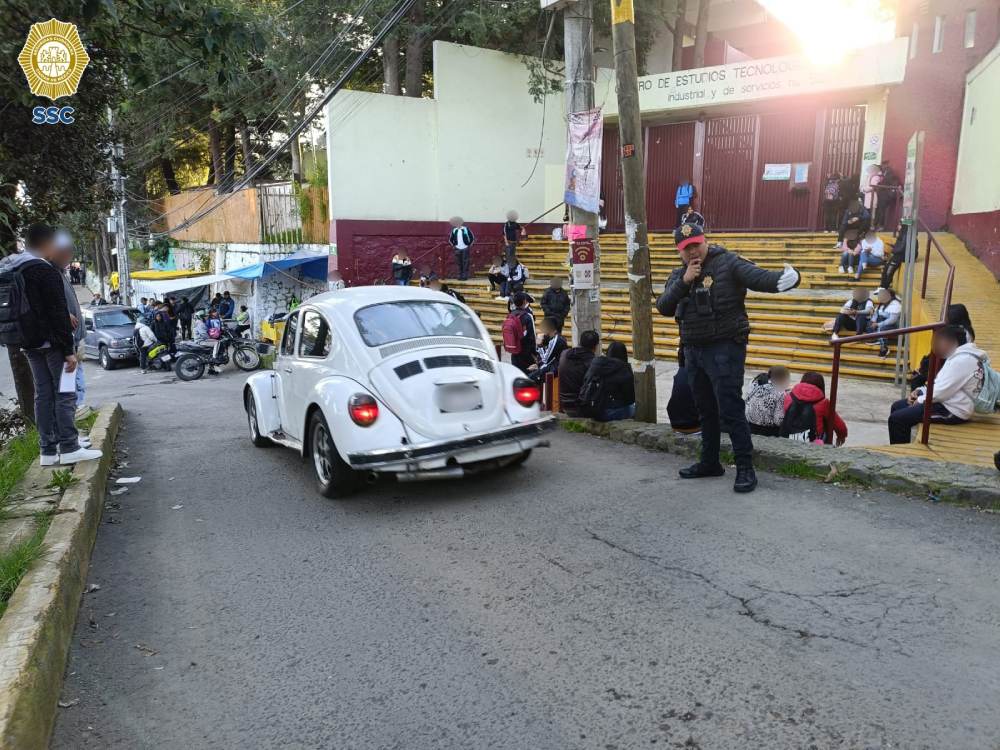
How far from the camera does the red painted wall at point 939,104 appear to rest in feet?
59.9

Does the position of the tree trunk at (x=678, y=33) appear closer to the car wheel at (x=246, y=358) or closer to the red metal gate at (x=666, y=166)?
the red metal gate at (x=666, y=166)

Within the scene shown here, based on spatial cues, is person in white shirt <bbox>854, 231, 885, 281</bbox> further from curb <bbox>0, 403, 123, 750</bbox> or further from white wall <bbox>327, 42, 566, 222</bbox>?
curb <bbox>0, 403, 123, 750</bbox>

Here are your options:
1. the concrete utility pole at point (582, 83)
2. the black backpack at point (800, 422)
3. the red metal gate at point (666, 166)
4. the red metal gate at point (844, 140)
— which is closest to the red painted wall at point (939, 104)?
the red metal gate at point (844, 140)

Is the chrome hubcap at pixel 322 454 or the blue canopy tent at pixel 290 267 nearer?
the chrome hubcap at pixel 322 454

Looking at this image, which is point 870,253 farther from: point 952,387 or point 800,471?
point 800,471

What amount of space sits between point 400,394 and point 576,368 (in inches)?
113

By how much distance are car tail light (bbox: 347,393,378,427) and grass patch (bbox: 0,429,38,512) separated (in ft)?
7.95

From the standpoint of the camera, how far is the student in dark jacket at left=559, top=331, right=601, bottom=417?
7.99m

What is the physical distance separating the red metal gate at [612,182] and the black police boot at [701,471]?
57.3ft

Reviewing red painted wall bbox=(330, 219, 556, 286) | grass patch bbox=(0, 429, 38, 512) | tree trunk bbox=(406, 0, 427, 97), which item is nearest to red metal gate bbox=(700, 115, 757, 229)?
red painted wall bbox=(330, 219, 556, 286)

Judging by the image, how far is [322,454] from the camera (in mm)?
6047

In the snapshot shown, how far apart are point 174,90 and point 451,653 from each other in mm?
29215

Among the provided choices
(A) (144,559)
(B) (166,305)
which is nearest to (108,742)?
(A) (144,559)

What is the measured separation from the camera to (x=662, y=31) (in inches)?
947
